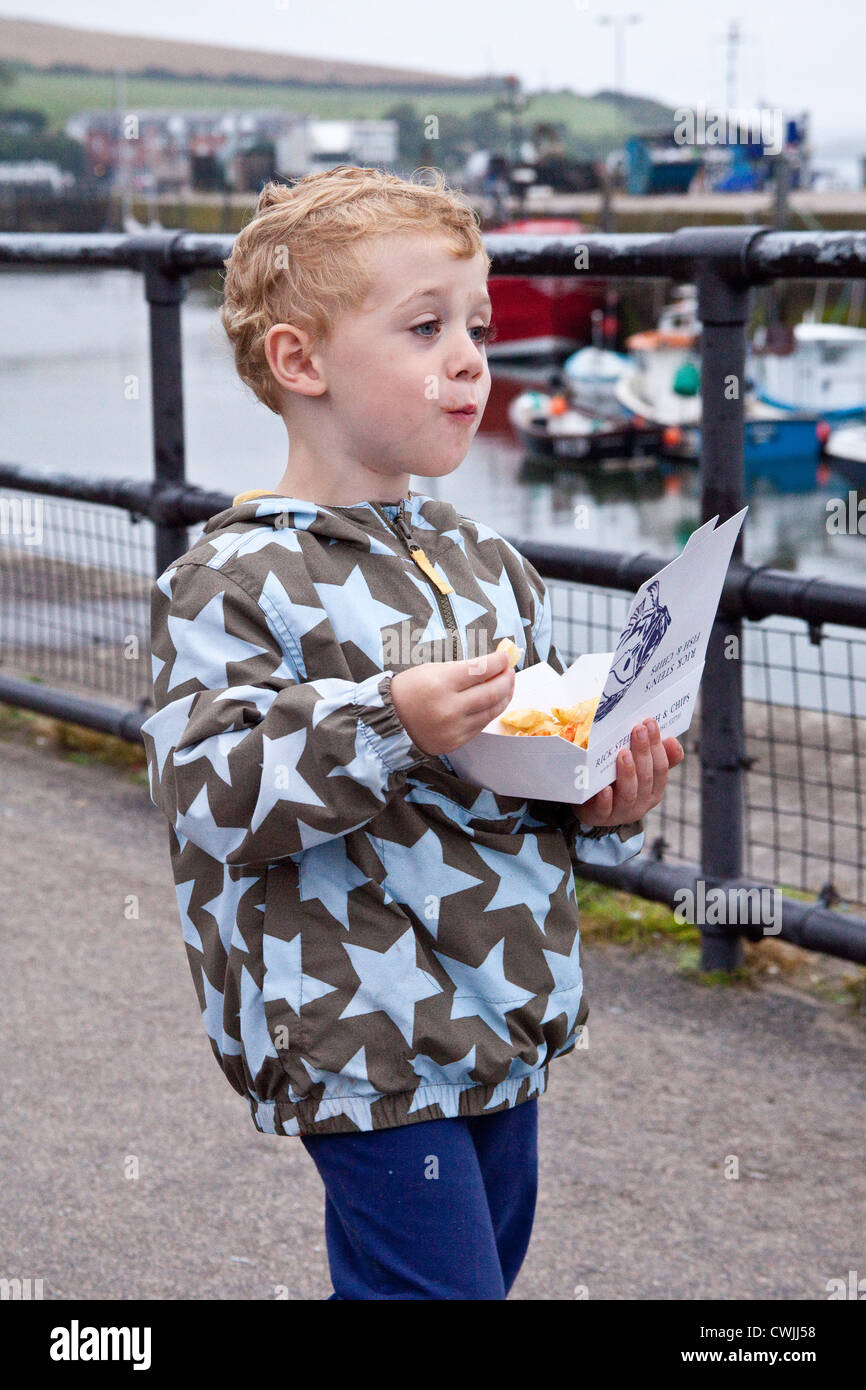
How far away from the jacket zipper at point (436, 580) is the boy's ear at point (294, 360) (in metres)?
0.15

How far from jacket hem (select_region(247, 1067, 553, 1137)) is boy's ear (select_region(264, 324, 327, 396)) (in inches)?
29.4

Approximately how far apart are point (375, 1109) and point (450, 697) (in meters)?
0.47

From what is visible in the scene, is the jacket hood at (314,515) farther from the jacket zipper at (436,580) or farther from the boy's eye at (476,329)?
the boy's eye at (476,329)

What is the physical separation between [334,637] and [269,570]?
96mm

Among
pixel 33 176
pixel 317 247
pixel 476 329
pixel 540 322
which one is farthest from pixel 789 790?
pixel 33 176

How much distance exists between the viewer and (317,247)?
1601 millimetres

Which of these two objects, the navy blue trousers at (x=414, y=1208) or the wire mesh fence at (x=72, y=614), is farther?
the wire mesh fence at (x=72, y=614)

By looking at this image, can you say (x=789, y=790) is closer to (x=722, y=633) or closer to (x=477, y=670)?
(x=722, y=633)

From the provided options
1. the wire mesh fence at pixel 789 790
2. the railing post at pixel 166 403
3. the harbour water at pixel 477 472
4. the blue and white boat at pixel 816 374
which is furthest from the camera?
the blue and white boat at pixel 816 374

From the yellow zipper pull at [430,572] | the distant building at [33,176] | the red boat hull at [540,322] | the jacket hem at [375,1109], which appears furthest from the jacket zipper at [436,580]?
the distant building at [33,176]

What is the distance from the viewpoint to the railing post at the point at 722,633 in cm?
324

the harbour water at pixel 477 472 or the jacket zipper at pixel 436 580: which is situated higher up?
the jacket zipper at pixel 436 580

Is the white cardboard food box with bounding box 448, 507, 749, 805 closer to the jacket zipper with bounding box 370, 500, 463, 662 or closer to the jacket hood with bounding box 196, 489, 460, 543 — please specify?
the jacket zipper with bounding box 370, 500, 463, 662

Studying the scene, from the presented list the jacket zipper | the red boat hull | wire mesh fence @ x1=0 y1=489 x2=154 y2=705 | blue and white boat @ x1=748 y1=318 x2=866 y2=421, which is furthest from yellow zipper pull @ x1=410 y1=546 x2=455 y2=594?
the red boat hull
